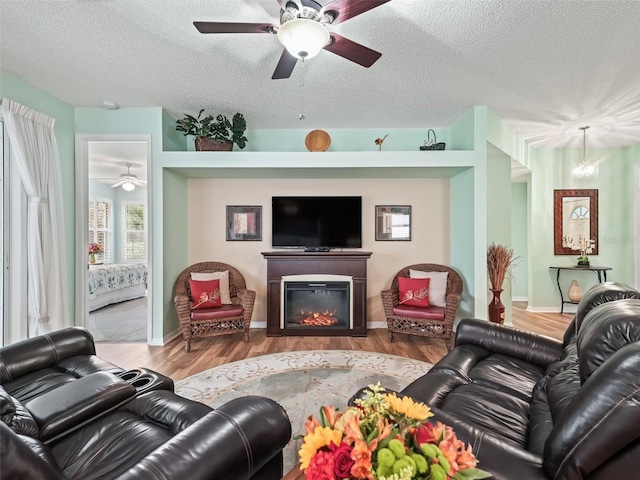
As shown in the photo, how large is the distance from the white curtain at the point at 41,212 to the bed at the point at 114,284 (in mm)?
2521

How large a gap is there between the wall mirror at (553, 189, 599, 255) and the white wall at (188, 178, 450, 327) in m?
2.24

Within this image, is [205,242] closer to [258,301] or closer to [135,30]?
[258,301]

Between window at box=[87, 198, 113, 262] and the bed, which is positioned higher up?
window at box=[87, 198, 113, 262]

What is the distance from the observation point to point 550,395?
150 centimetres

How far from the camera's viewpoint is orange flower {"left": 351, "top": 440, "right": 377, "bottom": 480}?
26.2 inches

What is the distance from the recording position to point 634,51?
255 centimetres

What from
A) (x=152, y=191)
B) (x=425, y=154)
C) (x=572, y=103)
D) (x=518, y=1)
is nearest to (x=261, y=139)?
(x=152, y=191)

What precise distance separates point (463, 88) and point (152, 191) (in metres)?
3.55

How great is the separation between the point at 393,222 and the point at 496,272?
144 cm

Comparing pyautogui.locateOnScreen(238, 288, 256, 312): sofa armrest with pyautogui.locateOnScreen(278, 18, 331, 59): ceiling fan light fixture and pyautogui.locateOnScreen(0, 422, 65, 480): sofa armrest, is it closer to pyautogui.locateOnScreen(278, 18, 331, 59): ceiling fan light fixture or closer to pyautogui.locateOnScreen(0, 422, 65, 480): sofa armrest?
pyautogui.locateOnScreen(278, 18, 331, 59): ceiling fan light fixture

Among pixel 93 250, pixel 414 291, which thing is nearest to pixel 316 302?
pixel 414 291

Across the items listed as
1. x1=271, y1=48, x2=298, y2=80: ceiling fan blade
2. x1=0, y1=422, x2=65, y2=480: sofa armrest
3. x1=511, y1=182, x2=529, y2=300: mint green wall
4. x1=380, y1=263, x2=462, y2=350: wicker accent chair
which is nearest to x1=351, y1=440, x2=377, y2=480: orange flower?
x1=0, y1=422, x2=65, y2=480: sofa armrest

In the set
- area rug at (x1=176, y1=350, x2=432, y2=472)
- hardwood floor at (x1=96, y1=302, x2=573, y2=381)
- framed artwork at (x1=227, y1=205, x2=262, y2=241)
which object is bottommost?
hardwood floor at (x1=96, y1=302, x2=573, y2=381)

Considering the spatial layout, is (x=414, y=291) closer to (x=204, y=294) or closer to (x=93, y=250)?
(x=204, y=294)
